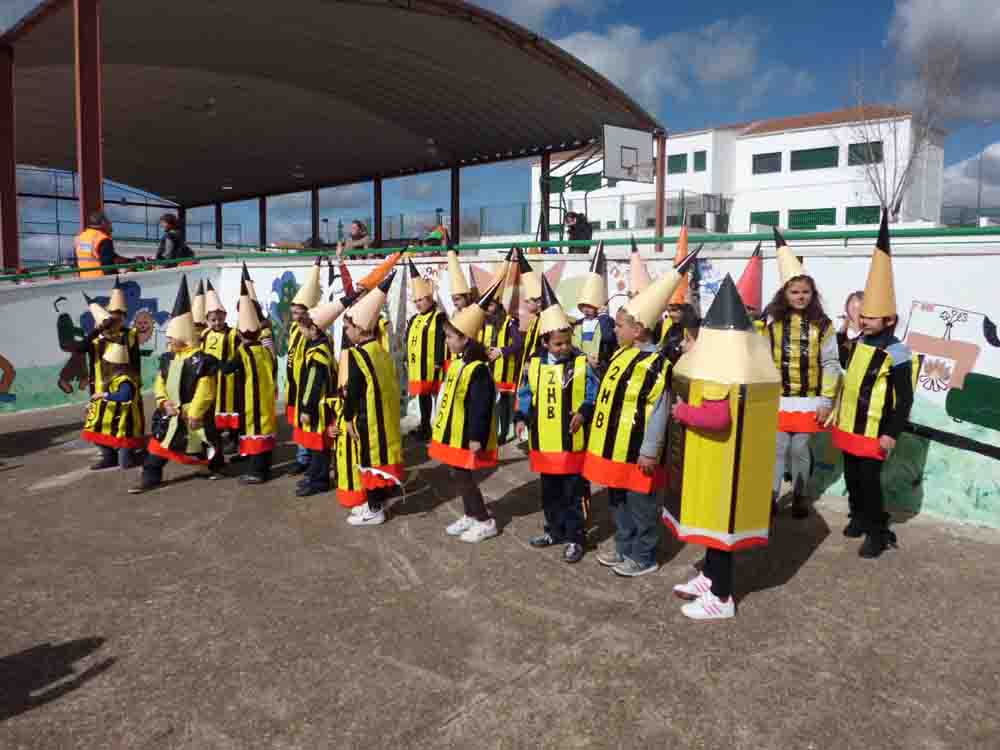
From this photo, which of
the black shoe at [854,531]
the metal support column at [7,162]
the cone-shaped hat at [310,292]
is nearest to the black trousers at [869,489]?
the black shoe at [854,531]

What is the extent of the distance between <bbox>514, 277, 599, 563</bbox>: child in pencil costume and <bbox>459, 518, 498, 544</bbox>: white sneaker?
0.54 metres

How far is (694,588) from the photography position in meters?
3.91

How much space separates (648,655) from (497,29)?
1535cm

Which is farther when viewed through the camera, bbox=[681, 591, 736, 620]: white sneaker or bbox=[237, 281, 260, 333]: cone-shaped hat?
bbox=[237, 281, 260, 333]: cone-shaped hat

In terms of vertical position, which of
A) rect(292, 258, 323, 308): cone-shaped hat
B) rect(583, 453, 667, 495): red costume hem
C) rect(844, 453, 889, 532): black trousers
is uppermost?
rect(292, 258, 323, 308): cone-shaped hat

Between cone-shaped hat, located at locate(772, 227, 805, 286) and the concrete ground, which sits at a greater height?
cone-shaped hat, located at locate(772, 227, 805, 286)

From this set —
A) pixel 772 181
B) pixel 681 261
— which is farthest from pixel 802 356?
pixel 772 181

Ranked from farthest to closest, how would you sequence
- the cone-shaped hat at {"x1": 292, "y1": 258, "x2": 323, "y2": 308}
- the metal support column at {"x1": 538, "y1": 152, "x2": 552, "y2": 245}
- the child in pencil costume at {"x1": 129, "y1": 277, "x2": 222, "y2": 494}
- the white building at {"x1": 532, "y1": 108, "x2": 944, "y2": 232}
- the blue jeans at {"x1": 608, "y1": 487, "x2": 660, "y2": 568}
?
the white building at {"x1": 532, "y1": 108, "x2": 944, "y2": 232} < the metal support column at {"x1": 538, "y1": 152, "x2": 552, "y2": 245} < the cone-shaped hat at {"x1": 292, "y1": 258, "x2": 323, "y2": 308} < the child in pencil costume at {"x1": 129, "y1": 277, "x2": 222, "y2": 494} < the blue jeans at {"x1": 608, "y1": 487, "x2": 660, "y2": 568}

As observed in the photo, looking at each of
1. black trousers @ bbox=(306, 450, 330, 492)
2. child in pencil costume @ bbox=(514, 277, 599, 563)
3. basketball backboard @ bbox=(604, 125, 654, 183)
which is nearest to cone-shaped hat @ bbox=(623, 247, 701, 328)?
child in pencil costume @ bbox=(514, 277, 599, 563)

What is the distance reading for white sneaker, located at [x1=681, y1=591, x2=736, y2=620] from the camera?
3.73 m

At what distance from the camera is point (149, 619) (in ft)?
12.3

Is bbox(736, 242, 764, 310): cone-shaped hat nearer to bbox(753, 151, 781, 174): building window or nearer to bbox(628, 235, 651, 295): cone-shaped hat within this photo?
bbox(628, 235, 651, 295): cone-shaped hat

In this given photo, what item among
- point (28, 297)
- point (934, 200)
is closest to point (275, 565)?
point (28, 297)

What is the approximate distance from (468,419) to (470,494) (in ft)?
1.71
